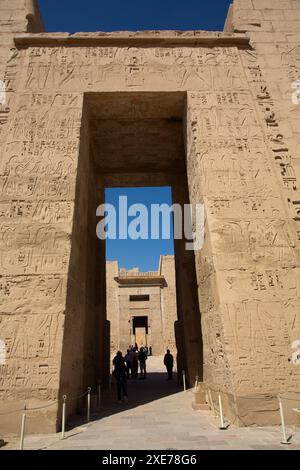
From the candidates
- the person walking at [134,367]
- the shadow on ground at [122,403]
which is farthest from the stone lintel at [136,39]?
the person walking at [134,367]

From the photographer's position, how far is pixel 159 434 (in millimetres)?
3680

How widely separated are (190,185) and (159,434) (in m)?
4.36

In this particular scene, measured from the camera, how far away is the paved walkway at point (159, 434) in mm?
3223

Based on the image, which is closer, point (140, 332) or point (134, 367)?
point (134, 367)

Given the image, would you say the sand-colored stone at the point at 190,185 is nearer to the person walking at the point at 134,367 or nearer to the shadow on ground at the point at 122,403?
the shadow on ground at the point at 122,403

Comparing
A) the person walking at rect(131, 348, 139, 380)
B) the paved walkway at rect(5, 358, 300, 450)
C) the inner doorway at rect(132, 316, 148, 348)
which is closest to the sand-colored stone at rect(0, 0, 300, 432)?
the paved walkway at rect(5, 358, 300, 450)

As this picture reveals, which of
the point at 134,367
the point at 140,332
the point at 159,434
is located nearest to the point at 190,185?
the point at 159,434

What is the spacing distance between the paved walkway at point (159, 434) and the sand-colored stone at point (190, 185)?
15.5 inches

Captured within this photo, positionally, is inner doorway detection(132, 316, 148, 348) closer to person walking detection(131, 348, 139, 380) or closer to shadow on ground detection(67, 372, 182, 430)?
person walking detection(131, 348, 139, 380)

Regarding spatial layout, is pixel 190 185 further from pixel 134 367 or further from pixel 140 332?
pixel 140 332

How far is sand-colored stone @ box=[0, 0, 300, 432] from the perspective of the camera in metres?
4.35

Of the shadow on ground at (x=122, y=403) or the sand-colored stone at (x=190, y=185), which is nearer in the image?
the sand-colored stone at (x=190, y=185)

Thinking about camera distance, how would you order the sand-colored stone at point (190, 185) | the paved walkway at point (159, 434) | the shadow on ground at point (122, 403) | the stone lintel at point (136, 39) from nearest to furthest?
the paved walkway at point (159, 434) < the sand-colored stone at point (190, 185) < the shadow on ground at point (122, 403) < the stone lintel at point (136, 39)
